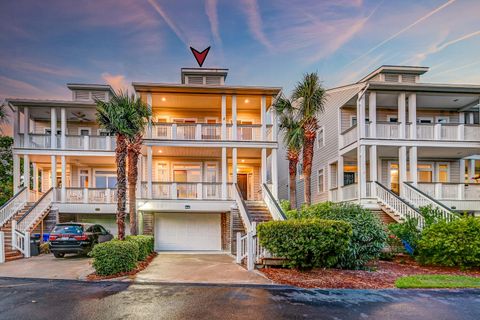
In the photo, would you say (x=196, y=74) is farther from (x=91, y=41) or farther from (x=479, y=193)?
(x=479, y=193)

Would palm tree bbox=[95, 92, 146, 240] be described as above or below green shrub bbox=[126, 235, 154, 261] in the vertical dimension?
above

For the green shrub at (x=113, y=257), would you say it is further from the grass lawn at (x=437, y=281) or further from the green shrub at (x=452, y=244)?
the green shrub at (x=452, y=244)

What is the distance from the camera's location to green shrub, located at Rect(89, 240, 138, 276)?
32.7 feet

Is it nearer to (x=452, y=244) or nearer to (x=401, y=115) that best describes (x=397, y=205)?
(x=452, y=244)

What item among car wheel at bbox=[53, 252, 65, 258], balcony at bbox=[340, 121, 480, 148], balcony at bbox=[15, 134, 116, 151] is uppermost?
balcony at bbox=[340, 121, 480, 148]

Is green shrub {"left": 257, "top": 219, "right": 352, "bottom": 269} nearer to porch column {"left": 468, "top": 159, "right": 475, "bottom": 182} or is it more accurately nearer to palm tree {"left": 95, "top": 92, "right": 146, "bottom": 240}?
palm tree {"left": 95, "top": 92, "right": 146, "bottom": 240}

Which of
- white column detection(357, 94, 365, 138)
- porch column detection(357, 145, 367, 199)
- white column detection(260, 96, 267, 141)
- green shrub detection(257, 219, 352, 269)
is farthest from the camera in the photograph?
white column detection(260, 96, 267, 141)

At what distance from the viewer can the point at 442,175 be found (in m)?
20.8

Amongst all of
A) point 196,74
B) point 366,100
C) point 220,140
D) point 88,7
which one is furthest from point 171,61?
point 366,100

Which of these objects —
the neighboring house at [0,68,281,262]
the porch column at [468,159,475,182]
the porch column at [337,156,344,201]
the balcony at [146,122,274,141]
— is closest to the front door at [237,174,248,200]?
the neighboring house at [0,68,281,262]

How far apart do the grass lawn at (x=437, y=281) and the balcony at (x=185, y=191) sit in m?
10.2

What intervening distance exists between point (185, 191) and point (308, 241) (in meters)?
9.82

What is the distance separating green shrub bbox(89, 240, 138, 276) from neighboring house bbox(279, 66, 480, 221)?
12.0m

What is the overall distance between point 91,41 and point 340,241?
62.5 feet
